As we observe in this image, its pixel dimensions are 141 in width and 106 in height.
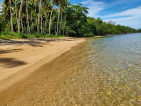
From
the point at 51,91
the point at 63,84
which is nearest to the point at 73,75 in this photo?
the point at 63,84

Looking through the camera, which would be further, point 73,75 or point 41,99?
point 73,75

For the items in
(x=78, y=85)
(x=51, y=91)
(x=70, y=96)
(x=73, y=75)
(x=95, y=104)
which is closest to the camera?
A: (x=95, y=104)

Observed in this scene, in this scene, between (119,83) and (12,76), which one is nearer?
(119,83)

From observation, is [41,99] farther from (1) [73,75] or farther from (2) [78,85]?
(1) [73,75]

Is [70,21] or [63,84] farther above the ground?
[70,21]

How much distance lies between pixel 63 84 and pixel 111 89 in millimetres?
1594

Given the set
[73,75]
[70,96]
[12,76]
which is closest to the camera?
[70,96]

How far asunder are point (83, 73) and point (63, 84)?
4.48ft

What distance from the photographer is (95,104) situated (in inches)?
117

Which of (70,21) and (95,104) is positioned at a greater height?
(70,21)

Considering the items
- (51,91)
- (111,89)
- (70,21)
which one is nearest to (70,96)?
(51,91)

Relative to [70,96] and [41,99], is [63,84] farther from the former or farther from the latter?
[41,99]

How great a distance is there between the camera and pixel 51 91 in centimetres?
362

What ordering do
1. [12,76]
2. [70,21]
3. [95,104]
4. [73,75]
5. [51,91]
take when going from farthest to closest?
[70,21]
[73,75]
[12,76]
[51,91]
[95,104]
